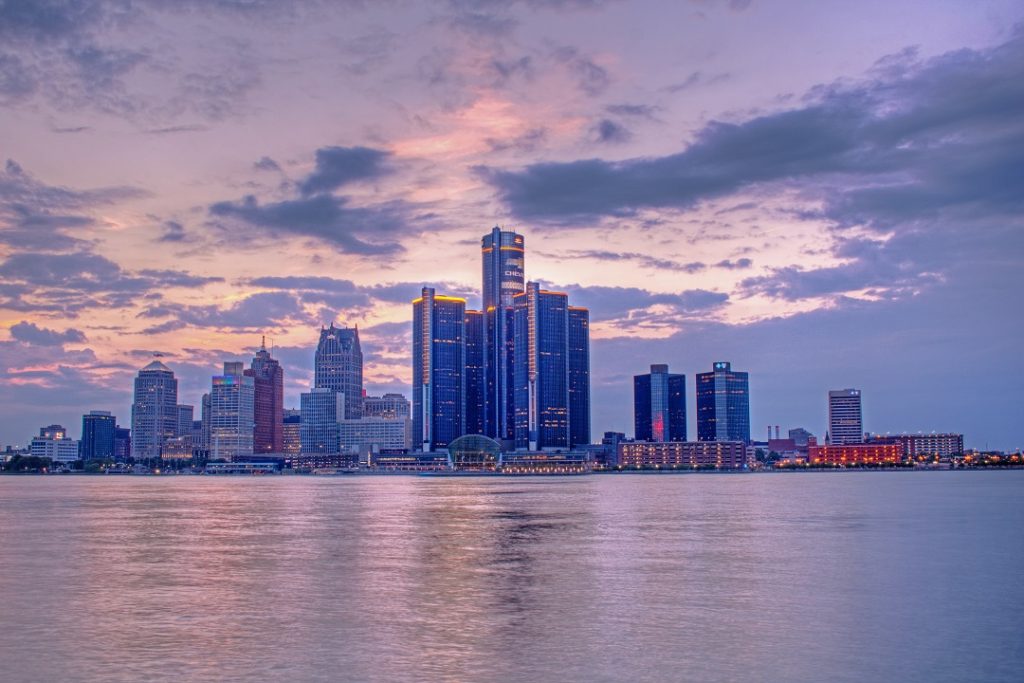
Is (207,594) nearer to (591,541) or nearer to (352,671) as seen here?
(352,671)

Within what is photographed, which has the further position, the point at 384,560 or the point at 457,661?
the point at 384,560

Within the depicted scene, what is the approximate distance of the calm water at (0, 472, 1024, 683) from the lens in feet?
111

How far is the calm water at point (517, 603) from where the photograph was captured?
3381 centimetres

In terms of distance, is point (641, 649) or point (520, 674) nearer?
point (520, 674)

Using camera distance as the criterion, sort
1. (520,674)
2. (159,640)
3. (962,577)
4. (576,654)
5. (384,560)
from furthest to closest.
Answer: (384,560)
(962,577)
(159,640)
(576,654)
(520,674)

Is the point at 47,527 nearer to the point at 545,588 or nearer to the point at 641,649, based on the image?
the point at 545,588

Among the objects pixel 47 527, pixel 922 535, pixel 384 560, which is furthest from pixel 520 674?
pixel 47 527

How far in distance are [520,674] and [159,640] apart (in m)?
15.4

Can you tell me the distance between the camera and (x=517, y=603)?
150ft

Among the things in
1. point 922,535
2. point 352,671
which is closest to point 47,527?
point 352,671

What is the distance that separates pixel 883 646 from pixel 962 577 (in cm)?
2064

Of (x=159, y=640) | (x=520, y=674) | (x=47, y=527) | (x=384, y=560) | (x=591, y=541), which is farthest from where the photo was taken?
(x=47, y=527)

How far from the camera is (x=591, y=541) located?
74.9m

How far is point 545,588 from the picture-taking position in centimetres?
5012
